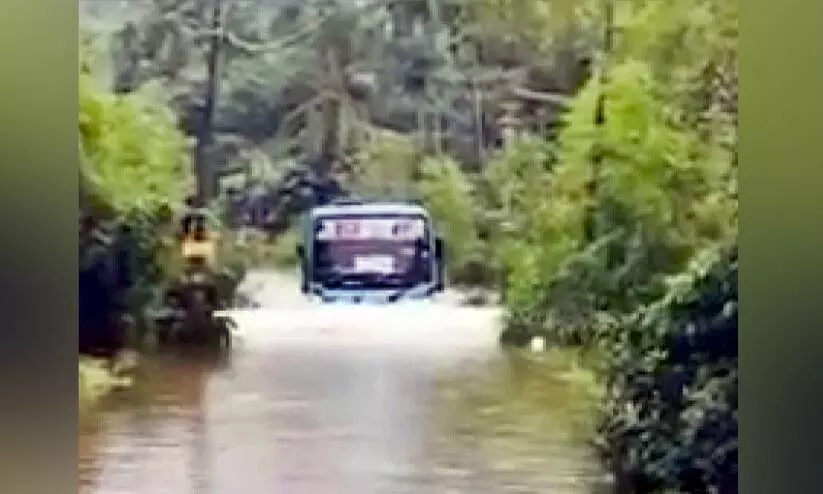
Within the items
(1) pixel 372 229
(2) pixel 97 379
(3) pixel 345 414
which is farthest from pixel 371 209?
(2) pixel 97 379

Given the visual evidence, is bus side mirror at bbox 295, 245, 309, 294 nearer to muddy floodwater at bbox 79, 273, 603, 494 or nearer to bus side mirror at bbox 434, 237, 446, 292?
muddy floodwater at bbox 79, 273, 603, 494

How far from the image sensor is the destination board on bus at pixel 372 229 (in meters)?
1.53

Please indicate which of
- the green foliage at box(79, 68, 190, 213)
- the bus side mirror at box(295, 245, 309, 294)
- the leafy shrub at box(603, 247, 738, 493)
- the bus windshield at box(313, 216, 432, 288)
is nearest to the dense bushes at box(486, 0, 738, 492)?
the leafy shrub at box(603, 247, 738, 493)

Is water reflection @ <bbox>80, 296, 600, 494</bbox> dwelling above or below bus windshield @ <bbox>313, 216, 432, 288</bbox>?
below

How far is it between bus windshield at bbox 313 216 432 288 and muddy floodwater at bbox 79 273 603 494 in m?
0.04

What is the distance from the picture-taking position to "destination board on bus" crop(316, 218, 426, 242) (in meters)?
1.53

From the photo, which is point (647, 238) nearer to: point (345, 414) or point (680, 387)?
point (680, 387)

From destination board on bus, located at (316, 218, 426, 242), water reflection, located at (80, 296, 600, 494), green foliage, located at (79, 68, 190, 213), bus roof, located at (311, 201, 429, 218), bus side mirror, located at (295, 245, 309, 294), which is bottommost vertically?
water reflection, located at (80, 296, 600, 494)

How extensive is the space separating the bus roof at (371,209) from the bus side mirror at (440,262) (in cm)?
4

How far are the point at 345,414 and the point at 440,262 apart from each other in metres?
0.23
